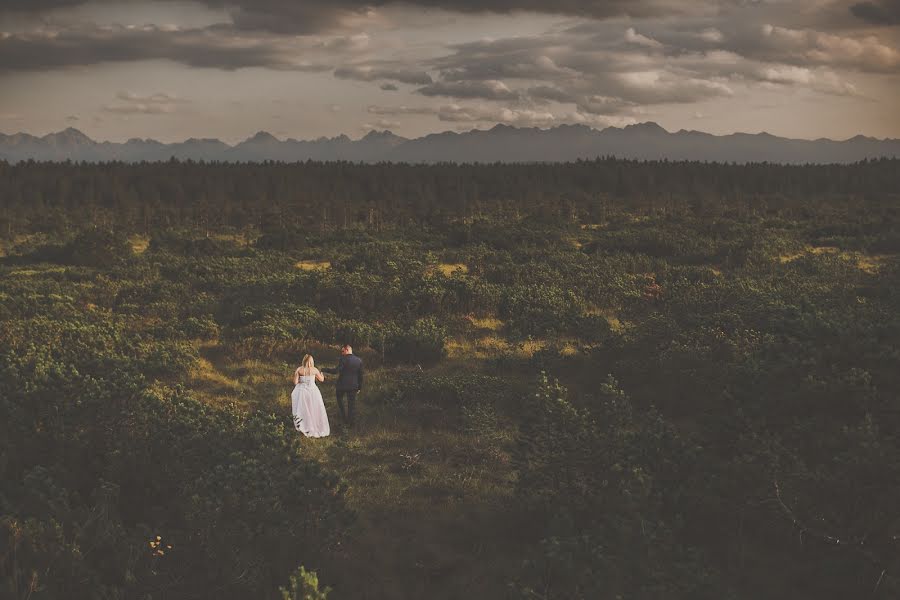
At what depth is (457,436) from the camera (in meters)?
10.6

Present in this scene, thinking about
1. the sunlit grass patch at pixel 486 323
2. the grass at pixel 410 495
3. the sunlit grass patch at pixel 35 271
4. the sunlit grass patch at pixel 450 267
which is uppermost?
the sunlit grass patch at pixel 450 267

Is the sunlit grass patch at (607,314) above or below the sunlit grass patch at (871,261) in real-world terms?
below

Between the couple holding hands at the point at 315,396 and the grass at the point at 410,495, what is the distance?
23cm

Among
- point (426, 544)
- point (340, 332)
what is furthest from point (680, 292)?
point (426, 544)

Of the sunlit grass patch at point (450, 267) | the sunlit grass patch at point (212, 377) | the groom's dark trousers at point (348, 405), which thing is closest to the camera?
the groom's dark trousers at point (348, 405)

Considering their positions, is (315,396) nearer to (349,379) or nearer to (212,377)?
(349,379)

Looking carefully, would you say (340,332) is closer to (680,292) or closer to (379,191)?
(680,292)

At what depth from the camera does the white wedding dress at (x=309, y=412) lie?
10828mm

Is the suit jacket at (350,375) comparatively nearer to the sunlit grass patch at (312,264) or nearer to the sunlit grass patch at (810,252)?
the sunlit grass patch at (312,264)

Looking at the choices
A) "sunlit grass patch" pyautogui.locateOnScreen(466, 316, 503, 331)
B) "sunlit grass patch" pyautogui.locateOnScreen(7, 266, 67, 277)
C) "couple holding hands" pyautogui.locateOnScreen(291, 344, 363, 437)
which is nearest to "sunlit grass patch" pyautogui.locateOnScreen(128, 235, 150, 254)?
"sunlit grass patch" pyautogui.locateOnScreen(7, 266, 67, 277)

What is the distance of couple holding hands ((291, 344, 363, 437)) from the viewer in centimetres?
1084

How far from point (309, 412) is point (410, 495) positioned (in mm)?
2819

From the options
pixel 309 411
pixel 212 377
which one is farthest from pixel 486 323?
pixel 309 411

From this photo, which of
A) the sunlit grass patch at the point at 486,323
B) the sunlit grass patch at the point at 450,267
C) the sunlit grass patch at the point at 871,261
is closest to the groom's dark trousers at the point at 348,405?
the sunlit grass patch at the point at 486,323
